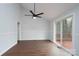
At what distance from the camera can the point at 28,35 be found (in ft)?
12.2

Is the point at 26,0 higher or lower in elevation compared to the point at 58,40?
higher

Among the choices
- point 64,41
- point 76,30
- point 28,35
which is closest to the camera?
point 76,30

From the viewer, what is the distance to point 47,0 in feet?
3.81

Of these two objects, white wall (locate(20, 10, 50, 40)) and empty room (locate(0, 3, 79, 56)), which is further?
white wall (locate(20, 10, 50, 40))

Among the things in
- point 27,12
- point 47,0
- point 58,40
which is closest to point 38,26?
point 27,12

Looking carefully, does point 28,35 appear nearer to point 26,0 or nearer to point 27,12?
point 27,12

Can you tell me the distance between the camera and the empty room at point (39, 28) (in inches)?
127

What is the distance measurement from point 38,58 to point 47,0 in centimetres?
62

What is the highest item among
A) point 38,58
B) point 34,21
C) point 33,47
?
point 34,21

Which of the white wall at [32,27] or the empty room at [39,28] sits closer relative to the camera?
the empty room at [39,28]

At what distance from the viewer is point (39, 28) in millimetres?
3668

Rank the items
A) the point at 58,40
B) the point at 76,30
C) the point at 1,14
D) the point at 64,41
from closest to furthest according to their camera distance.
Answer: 1. the point at 76,30
2. the point at 1,14
3. the point at 64,41
4. the point at 58,40

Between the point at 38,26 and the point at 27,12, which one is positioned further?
the point at 38,26

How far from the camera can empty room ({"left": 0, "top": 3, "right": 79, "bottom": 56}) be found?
3.23 meters
